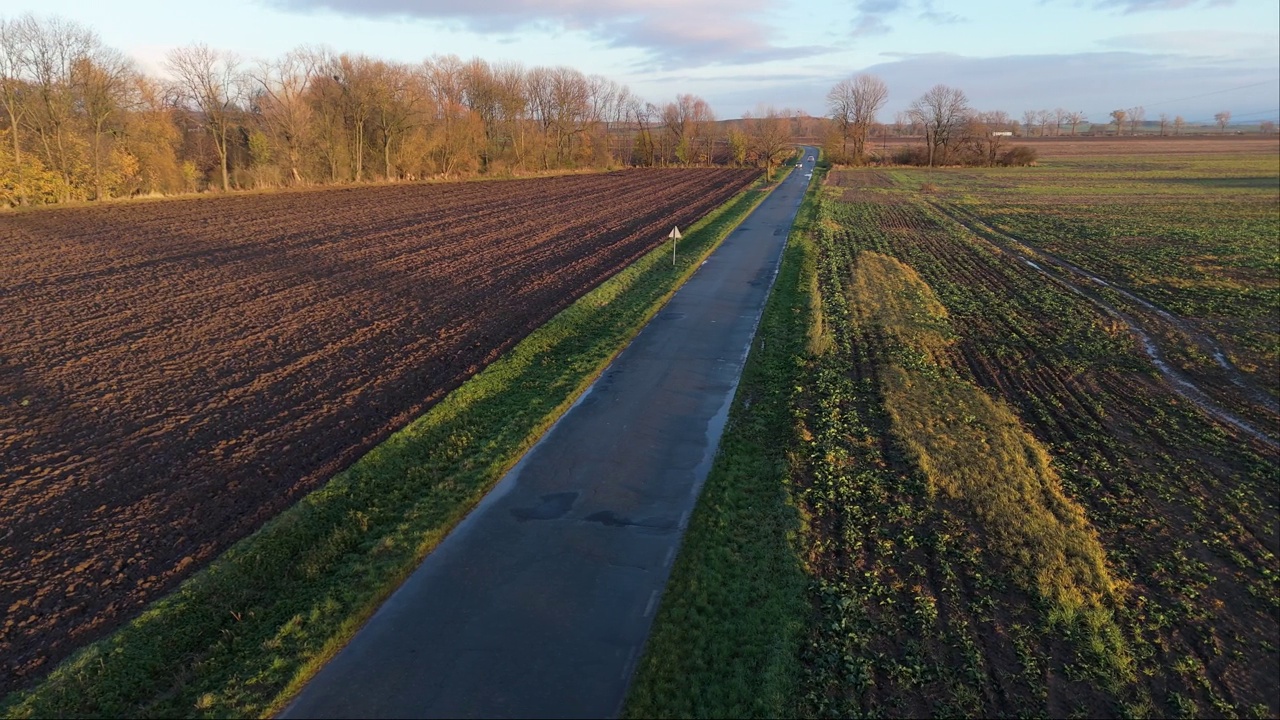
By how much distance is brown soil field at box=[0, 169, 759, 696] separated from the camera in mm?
8664

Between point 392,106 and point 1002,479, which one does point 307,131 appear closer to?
point 392,106

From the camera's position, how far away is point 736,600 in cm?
802

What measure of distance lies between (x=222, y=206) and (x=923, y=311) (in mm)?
41980

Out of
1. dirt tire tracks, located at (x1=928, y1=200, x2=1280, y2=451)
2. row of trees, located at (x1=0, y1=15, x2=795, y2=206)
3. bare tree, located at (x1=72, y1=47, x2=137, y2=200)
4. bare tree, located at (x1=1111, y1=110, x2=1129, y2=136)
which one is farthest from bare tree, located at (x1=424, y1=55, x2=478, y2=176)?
bare tree, located at (x1=1111, y1=110, x2=1129, y2=136)

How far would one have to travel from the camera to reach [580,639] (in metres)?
7.31

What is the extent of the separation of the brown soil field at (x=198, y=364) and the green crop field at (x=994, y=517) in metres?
6.48

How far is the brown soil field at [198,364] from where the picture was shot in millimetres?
8664

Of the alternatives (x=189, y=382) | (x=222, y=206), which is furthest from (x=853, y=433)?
(x=222, y=206)

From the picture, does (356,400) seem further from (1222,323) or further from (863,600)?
(1222,323)

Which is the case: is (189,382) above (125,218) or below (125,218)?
below

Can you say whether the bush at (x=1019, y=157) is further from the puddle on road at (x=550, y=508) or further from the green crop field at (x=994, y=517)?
the puddle on road at (x=550, y=508)

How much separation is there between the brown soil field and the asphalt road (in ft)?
9.58

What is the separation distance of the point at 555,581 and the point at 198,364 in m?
11.5

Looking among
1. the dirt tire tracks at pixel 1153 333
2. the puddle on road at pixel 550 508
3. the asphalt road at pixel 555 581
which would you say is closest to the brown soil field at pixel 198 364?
the asphalt road at pixel 555 581
